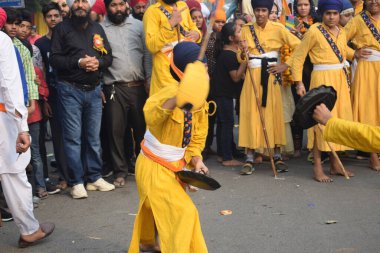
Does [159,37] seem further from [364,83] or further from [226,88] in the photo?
[364,83]

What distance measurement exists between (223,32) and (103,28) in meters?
1.88

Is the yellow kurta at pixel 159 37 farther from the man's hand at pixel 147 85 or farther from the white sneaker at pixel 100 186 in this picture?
the white sneaker at pixel 100 186

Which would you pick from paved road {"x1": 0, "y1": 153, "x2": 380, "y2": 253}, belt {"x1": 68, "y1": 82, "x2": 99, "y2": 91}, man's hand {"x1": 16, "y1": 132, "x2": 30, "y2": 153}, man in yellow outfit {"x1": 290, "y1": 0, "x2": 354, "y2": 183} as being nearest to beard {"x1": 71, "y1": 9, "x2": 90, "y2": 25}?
belt {"x1": 68, "y1": 82, "x2": 99, "y2": 91}

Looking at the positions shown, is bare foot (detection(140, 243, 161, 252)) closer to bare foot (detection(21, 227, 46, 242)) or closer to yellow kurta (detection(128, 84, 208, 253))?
yellow kurta (detection(128, 84, 208, 253))

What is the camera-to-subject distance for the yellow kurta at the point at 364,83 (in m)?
8.49

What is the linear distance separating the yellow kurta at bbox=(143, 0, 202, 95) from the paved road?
4.41 feet

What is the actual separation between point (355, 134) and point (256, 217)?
267 centimetres

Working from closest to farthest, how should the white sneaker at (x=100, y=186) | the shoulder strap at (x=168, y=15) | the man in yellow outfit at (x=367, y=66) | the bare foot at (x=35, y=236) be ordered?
the bare foot at (x=35, y=236)
the shoulder strap at (x=168, y=15)
the white sneaker at (x=100, y=186)
the man in yellow outfit at (x=367, y=66)

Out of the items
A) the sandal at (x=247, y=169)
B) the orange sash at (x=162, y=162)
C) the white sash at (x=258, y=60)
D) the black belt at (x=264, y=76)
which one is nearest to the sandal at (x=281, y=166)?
the sandal at (x=247, y=169)

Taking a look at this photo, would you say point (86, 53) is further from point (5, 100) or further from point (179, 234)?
point (179, 234)

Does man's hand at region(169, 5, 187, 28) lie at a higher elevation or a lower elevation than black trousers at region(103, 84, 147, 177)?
higher

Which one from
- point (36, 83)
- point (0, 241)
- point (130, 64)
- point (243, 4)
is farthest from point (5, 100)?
point (243, 4)

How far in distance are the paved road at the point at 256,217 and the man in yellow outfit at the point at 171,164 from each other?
3.54 feet

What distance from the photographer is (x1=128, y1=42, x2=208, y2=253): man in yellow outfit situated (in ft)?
15.0
